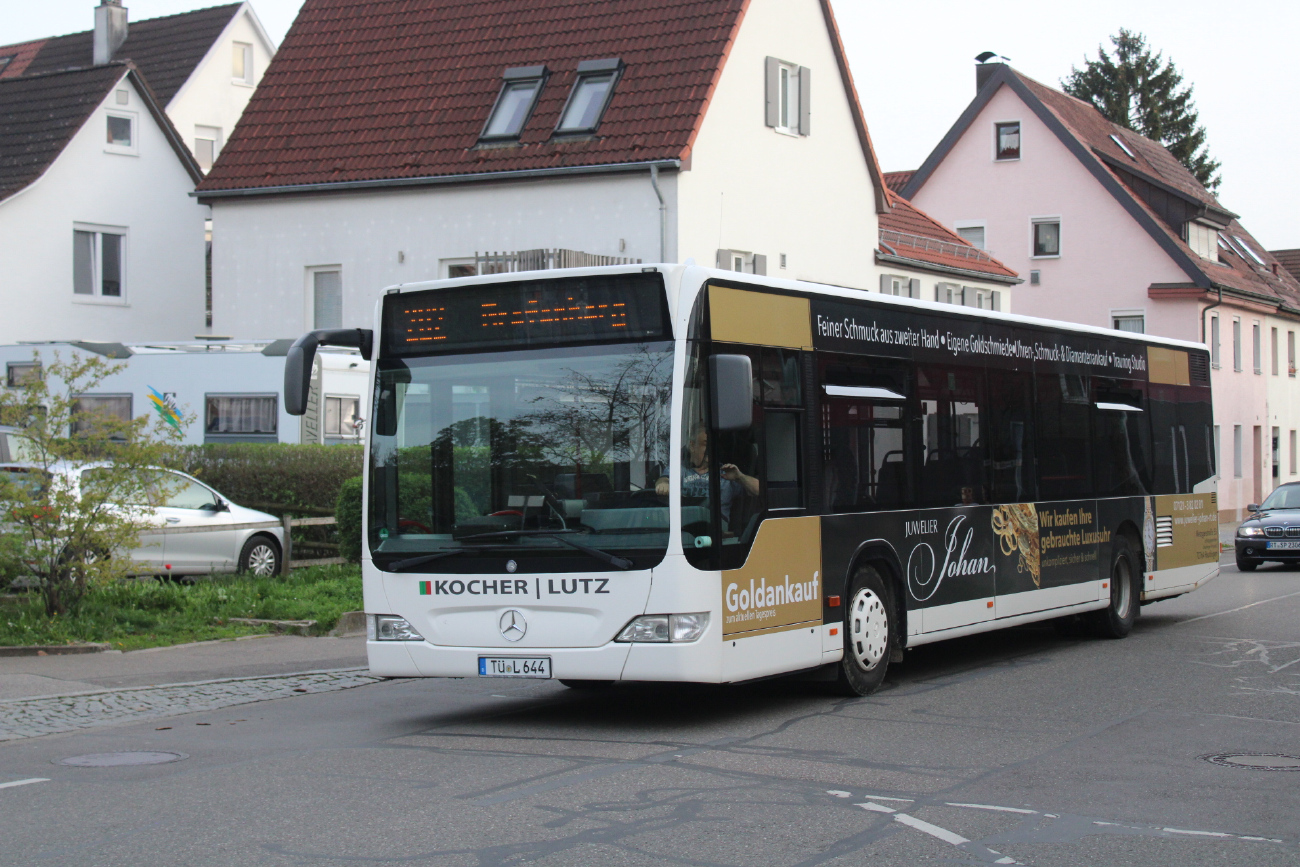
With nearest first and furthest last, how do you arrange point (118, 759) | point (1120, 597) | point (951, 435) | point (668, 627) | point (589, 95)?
point (118, 759) < point (668, 627) < point (951, 435) < point (1120, 597) < point (589, 95)

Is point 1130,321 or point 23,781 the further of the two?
point 1130,321

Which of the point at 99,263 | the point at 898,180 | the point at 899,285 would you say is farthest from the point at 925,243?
the point at 99,263

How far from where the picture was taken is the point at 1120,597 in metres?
15.7

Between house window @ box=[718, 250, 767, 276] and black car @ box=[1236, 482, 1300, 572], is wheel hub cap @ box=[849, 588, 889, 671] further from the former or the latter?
black car @ box=[1236, 482, 1300, 572]

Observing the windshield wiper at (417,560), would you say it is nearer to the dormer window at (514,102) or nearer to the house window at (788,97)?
the dormer window at (514,102)

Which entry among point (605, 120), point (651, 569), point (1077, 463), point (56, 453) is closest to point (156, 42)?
point (605, 120)

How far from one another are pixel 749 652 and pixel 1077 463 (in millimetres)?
5939

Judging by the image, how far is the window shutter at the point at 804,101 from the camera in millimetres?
30906

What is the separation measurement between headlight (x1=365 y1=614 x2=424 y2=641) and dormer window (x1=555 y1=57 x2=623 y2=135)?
1847cm

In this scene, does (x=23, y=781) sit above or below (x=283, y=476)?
below

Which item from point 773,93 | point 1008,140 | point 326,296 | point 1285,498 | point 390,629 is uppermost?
point 1008,140

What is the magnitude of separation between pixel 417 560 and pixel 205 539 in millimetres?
9390

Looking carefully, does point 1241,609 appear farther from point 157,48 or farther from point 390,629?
point 157,48

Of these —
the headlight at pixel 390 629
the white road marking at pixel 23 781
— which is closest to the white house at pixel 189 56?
the headlight at pixel 390 629
